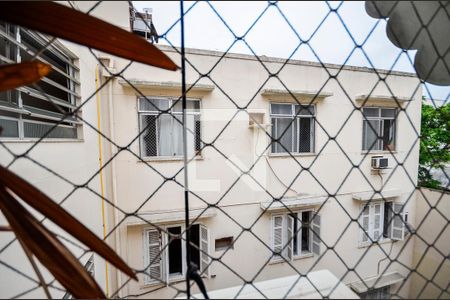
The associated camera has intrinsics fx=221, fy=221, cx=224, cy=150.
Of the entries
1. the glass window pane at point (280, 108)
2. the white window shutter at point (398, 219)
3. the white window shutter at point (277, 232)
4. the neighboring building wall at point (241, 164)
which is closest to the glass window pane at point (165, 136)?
the neighboring building wall at point (241, 164)

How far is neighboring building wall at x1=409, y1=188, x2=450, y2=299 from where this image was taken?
338 mm

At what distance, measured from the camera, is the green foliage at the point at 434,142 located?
1.40 ft

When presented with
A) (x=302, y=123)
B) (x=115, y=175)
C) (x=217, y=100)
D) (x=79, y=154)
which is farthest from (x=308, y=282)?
(x=302, y=123)

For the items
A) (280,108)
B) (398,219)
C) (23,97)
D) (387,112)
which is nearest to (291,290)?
(398,219)

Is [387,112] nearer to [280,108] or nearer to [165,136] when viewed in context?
[280,108]

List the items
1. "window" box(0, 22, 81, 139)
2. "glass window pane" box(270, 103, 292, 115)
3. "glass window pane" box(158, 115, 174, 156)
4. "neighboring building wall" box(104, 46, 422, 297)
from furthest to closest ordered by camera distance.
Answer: "glass window pane" box(270, 103, 292, 115), "glass window pane" box(158, 115, 174, 156), "neighboring building wall" box(104, 46, 422, 297), "window" box(0, 22, 81, 139)

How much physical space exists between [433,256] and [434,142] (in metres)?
0.23

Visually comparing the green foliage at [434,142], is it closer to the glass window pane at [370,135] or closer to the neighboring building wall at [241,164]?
the glass window pane at [370,135]

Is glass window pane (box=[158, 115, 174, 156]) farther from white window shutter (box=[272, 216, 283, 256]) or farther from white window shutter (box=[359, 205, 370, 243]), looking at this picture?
white window shutter (box=[359, 205, 370, 243])

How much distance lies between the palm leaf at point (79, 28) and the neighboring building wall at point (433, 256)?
442 mm

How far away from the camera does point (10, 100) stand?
60cm

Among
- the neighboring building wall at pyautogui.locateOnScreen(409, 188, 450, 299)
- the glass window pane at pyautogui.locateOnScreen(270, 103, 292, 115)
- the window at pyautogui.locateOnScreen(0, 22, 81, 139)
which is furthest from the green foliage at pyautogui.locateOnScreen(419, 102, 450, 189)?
the glass window pane at pyautogui.locateOnScreen(270, 103, 292, 115)

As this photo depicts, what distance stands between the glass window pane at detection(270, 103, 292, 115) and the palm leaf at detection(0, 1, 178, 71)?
217 cm

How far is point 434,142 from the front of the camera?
48 cm
